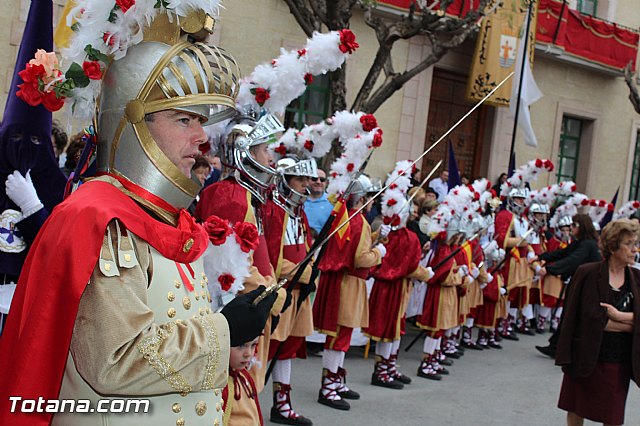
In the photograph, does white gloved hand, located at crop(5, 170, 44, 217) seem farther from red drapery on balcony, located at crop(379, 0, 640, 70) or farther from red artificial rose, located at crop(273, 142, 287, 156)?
A: red drapery on balcony, located at crop(379, 0, 640, 70)

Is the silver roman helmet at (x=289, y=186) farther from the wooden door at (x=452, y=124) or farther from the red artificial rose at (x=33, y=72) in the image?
the wooden door at (x=452, y=124)

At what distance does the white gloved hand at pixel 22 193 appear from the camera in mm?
4051

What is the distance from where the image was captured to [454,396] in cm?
777

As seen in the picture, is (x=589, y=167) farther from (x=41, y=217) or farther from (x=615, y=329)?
(x=41, y=217)

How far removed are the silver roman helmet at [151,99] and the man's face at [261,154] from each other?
2.38 m

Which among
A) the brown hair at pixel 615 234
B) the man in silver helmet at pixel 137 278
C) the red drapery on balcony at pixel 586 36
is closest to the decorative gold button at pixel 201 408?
the man in silver helmet at pixel 137 278

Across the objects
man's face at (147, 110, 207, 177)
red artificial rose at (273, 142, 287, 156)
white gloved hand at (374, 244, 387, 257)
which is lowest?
white gloved hand at (374, 244, 387, 257)

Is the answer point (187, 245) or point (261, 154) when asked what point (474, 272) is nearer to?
point (261, 154)

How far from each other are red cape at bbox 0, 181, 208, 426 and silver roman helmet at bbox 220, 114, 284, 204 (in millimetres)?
2628

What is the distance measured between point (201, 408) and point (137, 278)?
19.1 inches

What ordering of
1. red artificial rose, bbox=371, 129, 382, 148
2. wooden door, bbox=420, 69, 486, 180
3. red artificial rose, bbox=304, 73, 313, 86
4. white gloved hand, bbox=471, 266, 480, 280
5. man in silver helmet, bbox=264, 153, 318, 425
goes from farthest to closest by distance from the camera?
wooden door, bbox=420, 69, 486, 180, white gloved hand, bbox=471, 266, 480, 280, red artificial rose, bbox=371, 129, 382, 148, man in silver helmet, bbox=264, 153, 318, 425, red artificial rose, bbox=304, 73, 313, 86

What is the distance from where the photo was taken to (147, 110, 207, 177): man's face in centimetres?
225

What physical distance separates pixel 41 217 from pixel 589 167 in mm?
18100

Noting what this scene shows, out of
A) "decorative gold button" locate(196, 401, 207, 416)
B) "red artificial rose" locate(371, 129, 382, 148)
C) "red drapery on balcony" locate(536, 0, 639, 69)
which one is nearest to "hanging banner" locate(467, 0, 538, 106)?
"red drapery on balcony" locate(536, 0, 639, 69)
